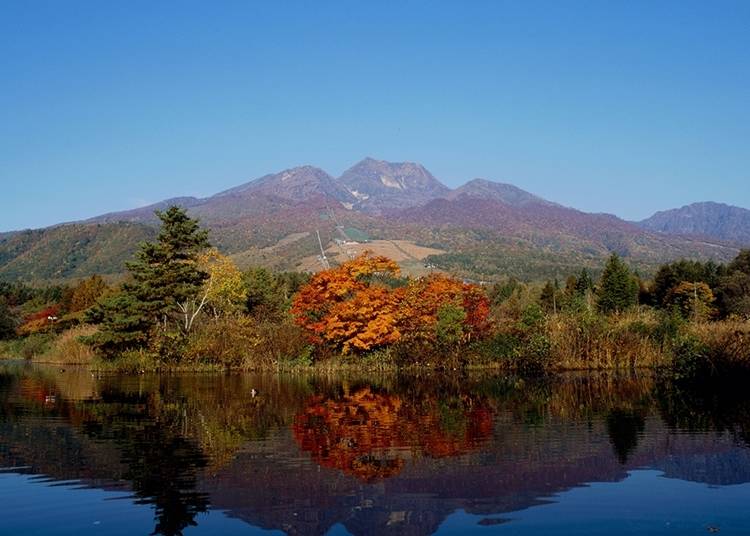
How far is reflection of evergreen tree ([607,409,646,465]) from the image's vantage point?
13688 mm

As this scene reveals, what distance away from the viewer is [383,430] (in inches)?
Answer: 651

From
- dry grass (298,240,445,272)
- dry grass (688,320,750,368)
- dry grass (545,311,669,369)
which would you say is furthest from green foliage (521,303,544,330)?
dry grass (298,240,445,272)

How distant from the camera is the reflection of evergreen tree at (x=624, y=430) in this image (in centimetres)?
1369

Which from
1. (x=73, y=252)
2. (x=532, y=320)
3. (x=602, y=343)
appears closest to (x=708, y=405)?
(x=602, y=343)

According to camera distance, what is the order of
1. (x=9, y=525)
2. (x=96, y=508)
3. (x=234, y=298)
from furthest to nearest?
1. (x=234, y=298)
2. (x=96, y=508)
3. (x=9, y=525)

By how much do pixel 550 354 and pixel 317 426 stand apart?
16.8m

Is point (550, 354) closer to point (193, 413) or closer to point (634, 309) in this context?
point (634, 309)

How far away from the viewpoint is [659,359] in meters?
31.1

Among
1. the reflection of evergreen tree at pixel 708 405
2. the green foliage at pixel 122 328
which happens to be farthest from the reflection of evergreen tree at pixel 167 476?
the green foliage at pixel 122 328

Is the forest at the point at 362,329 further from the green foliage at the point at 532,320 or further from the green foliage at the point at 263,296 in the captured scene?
the green foliage at the point at 263,296

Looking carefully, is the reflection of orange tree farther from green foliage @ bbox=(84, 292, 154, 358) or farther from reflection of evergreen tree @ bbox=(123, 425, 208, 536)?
green foliage @ bbox=(84, 292, 154, 358)

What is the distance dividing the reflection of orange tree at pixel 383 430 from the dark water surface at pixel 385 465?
5 cm

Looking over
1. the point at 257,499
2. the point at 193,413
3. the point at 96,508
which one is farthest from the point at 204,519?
the point at 193,413

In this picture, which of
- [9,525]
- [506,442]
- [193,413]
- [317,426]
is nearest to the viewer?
[9,525]
